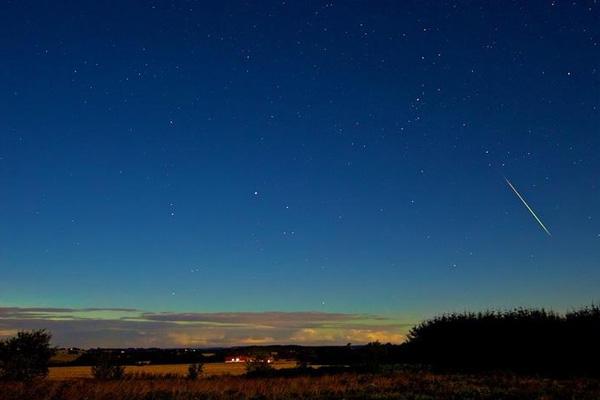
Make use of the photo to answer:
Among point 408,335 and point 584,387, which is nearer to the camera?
point 584,387

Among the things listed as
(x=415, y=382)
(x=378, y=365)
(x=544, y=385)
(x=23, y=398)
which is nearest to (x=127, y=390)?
(x=23, y=398)

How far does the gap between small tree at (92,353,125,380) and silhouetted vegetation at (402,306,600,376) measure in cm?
2627

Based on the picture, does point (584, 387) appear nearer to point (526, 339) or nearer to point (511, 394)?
point (511, 394)

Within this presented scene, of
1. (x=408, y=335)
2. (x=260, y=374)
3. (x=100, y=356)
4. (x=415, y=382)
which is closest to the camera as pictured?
(x=415, y=382)

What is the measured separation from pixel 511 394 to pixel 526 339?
2787 centimetres

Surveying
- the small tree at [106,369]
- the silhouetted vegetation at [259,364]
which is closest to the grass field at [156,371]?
the silhouetted vegetation at [259,364]

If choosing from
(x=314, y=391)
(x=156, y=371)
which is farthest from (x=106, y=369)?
(x=314, y=391)

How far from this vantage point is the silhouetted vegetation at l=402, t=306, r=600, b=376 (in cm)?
4775

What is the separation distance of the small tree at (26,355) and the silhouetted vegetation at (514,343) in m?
31.5

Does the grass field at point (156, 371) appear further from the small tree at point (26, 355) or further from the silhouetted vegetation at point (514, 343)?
the silhouetted vegetation at point (514, 343)

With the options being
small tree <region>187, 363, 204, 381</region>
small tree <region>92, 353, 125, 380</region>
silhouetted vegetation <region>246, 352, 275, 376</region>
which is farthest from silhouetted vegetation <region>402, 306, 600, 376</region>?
small tree <region>92, 353, 125, 380</region>

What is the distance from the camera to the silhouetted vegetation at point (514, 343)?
47750 millimetres

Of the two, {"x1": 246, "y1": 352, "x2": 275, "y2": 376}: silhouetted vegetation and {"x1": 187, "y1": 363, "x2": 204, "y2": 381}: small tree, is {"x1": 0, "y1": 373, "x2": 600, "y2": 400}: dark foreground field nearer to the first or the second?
{"x1": 187, "y1": 363, "x2": 204, "y2": 381}: small tree

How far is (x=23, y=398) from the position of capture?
76.1 feet
